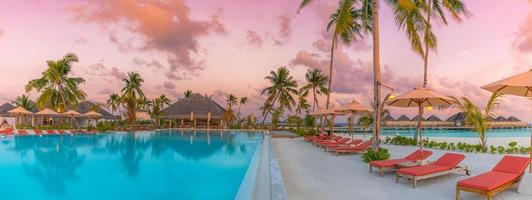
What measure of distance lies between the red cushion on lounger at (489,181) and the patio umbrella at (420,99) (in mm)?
2501

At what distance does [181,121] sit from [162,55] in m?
21.1

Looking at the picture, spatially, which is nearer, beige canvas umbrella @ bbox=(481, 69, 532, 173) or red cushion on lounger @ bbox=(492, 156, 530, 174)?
red cushion on lounger @ bbox=(492, 156, 530, 174)

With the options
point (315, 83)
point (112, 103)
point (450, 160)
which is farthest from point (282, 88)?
point (112, 103)

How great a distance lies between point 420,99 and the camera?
866 cm

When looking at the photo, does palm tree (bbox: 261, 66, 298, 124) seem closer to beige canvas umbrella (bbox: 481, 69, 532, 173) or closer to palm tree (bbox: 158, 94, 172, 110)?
beige canvas umbrella (bbox: 481, 69, 532, 173)

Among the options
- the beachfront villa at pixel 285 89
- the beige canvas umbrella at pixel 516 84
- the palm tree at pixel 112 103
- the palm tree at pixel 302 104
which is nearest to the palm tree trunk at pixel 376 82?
the beachfront villa at pixel 285 89

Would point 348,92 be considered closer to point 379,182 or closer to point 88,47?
point 88,47

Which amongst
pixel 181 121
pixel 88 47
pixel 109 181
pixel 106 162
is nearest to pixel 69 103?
pixel 88 47

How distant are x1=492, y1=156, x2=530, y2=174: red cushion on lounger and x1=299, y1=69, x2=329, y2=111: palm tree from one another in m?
24.6

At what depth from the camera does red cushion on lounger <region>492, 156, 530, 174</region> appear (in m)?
5.29

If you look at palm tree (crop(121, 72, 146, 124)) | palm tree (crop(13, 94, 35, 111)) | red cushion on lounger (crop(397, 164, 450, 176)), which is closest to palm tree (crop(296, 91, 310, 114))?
palm tree (crop(121, 72, 146, 124))

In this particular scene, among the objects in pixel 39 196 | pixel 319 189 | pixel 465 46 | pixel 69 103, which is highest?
pixel 465 46

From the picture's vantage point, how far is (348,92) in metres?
36.2

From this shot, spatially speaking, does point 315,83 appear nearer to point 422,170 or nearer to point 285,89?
point 285,89
